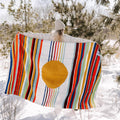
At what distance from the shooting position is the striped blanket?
1.88 m

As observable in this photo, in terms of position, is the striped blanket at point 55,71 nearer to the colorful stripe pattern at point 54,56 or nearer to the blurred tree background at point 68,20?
the colorful stripe pattern at point 54,56

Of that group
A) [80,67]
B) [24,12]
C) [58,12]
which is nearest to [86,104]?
[80,67]

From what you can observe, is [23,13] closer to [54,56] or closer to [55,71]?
[54,56]

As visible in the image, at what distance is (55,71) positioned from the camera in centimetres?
187

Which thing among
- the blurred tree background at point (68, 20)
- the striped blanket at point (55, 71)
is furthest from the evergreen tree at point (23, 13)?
the striped blanket at point (55, 71)

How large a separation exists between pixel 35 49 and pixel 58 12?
219 centimetres

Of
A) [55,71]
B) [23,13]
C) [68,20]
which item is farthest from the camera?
[23,13]

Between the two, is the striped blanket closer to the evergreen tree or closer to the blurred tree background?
the blurred tree background

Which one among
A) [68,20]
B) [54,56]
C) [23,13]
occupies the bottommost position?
[54,56]

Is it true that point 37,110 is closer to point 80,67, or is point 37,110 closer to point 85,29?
point 80,67

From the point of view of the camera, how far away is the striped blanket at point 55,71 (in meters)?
1.88

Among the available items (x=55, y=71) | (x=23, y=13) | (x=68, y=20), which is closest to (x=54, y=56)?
(x=55, y=71)

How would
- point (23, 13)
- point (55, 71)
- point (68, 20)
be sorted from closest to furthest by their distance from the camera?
point (55, 71) → point (68, 20) → point (23, 13)

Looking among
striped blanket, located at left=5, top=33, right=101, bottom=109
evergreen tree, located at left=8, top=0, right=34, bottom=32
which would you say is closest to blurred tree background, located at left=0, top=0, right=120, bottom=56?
evergreen tree, located at left=8, top=0, right=34, bottom=32
